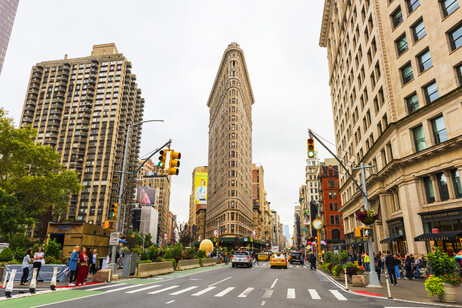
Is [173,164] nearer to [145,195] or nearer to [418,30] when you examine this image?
[418,30]

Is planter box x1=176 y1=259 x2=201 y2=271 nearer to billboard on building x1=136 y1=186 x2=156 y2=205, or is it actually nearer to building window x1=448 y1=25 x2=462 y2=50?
building window x1=448 y1=25 x2=462 y2=50

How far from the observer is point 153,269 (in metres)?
22.3

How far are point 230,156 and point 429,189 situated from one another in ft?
236

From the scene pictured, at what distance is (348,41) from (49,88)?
116342mm

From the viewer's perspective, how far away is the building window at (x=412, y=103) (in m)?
27.6

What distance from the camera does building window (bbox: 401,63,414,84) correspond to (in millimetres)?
28712

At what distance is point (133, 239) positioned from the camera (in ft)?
288

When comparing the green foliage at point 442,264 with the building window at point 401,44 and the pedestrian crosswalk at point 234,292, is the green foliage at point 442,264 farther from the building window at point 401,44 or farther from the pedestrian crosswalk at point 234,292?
the building window at point 401,44

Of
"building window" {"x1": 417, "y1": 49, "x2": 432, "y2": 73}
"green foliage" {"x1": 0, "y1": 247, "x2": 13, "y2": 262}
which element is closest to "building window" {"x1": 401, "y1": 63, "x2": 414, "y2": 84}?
"building window" {"x1": 417, "y1": 49, "x2": 432, "y2": 73}

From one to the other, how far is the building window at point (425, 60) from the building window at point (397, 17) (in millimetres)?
5472

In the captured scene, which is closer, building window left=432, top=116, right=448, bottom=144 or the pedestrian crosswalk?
the pedestrian crosswalk

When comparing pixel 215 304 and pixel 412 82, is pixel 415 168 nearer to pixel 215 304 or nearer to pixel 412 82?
pixel 412 82

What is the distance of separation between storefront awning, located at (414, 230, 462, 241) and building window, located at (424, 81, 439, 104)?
11.4m

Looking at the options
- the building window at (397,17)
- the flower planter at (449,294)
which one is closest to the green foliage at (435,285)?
the flower planter at (449,294)
